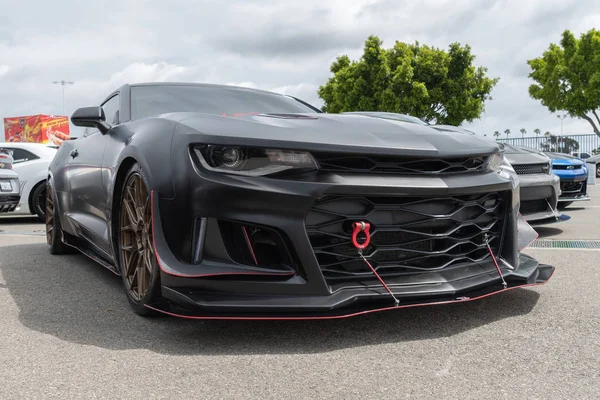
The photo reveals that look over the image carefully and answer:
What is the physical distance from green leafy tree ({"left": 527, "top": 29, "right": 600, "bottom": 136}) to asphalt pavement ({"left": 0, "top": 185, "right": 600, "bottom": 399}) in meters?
34.3

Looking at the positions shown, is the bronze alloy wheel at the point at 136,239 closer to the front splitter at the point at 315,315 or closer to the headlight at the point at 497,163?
the front splitter at the point at 315,315

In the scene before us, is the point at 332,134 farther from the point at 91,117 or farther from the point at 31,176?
the point at 31,176

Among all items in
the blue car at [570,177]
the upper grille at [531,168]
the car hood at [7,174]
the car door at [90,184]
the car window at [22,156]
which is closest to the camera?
the car door at [90,184]

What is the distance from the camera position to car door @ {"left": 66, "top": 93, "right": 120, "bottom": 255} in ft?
12.8

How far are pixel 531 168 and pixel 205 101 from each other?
3821 millimetres

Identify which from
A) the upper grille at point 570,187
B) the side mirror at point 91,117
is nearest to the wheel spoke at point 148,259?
the side mirror at point 91,117

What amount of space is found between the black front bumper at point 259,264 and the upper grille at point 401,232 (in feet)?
0.06

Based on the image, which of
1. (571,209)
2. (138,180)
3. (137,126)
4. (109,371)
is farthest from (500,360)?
(571,209)

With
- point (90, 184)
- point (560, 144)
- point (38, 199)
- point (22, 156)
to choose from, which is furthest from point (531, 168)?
point (560, 144)

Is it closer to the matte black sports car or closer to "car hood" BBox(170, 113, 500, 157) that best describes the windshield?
the matte black sports car

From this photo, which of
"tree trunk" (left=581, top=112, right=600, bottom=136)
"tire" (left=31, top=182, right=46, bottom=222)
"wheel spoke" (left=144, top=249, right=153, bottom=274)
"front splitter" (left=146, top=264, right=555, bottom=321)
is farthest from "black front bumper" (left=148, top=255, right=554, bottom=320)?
"tree trunk" (left=581, top=112, right=600, bottom=136)

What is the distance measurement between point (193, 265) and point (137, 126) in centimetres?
106

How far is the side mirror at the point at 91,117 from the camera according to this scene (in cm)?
399

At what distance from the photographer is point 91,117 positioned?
3.99 metres
